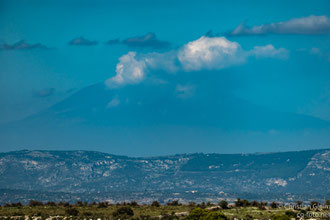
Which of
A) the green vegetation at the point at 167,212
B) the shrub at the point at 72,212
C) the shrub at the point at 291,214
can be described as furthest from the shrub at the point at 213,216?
the shrub at the point at 72,212

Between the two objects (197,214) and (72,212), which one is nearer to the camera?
(197,214)

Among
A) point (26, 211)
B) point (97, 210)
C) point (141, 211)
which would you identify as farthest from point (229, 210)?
point (26, 211)

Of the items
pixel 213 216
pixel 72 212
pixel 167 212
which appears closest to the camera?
pixel 213 216

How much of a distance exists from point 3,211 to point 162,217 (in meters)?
22.8

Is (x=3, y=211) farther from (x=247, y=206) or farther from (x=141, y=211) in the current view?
(x=247, y=206)

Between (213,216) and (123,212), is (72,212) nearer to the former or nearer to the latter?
(123,212)

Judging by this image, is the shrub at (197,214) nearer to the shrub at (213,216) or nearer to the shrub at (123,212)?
→ the shrub at (213,216)

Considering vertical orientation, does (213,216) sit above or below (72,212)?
below

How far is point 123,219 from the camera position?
264ft

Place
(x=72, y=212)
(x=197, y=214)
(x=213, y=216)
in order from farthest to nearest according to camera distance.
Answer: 1. (x=72, y=212)
2. (x=197, y=214)
3. (x=213, y=216)

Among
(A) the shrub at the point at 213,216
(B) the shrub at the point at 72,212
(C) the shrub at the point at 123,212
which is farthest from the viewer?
(B) the shrub at the point at 72,212

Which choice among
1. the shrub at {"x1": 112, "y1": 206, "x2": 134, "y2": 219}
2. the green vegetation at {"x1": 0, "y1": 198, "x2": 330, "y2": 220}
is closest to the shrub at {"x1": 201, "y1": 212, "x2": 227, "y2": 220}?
the green vegetation at {"x1": 0, "y1": 198, "x2": 330, "y2": 220}

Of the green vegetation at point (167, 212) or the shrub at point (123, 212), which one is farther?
the shrub at point (123, 212)

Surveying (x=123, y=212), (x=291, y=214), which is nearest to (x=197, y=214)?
(x=291, y=214)
